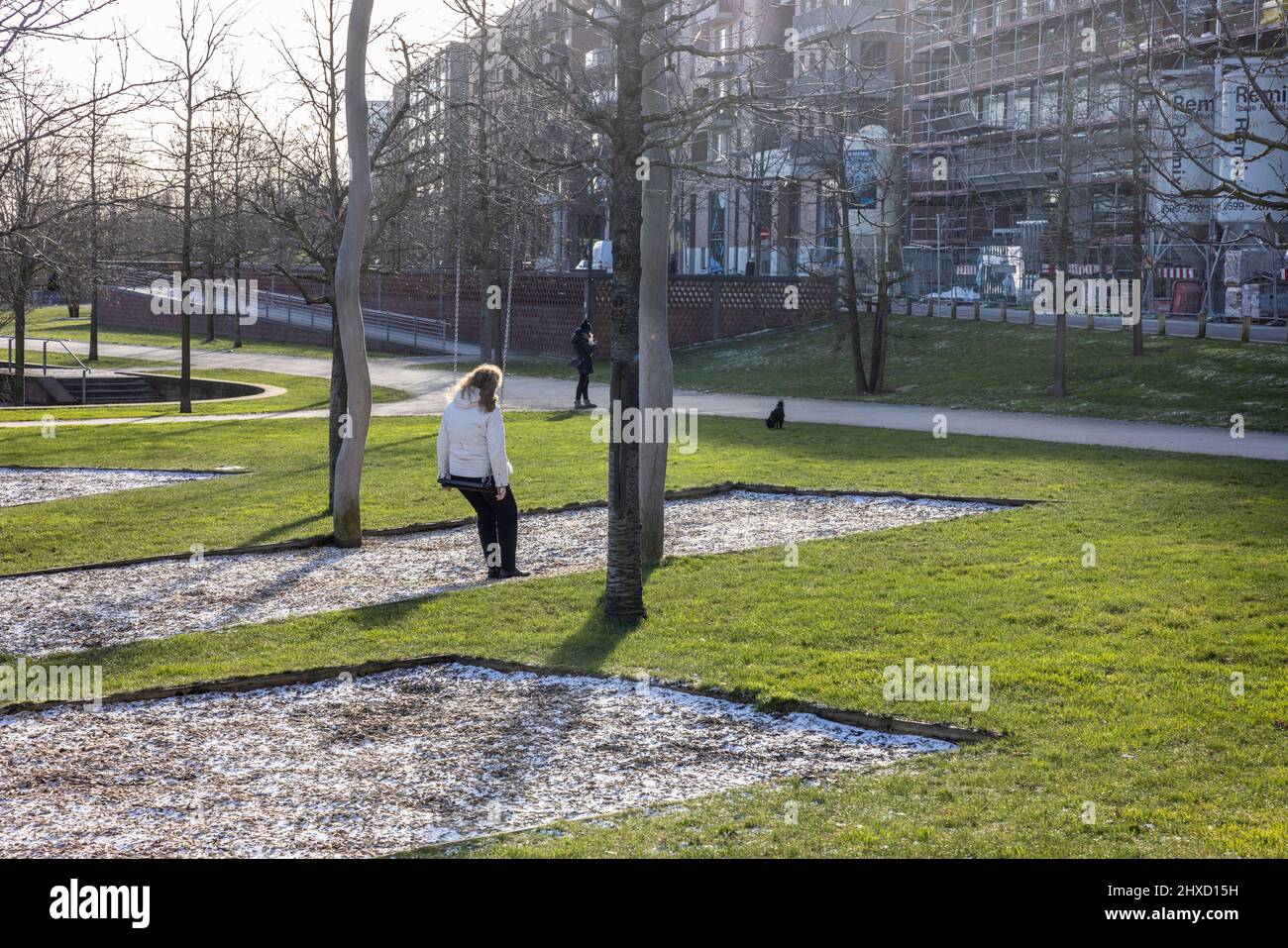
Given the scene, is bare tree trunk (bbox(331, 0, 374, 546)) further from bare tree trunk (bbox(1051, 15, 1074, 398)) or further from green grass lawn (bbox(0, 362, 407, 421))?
bare tree trunk (bbox(1051, 15, 1074, 398))

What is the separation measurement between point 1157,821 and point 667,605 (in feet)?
16.3

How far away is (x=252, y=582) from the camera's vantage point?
11109 mm

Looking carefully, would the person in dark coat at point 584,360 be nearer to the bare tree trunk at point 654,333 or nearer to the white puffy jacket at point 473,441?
the bare tree trunk at point 654,333

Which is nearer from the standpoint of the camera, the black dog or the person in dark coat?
the black dog

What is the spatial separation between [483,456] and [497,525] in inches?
22.5

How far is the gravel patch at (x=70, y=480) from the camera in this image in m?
16.1

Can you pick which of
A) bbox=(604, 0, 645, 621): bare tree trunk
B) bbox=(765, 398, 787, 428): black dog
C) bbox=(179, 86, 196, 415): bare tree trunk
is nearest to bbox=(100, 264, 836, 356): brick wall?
bbox=(179, 86, 196, 415): bare tree trunk

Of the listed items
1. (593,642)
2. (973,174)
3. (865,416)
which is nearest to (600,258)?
(973,174)

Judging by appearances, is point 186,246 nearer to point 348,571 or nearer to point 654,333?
point 348,571

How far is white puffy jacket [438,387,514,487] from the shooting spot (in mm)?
11016

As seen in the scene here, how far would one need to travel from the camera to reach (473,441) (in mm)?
11125

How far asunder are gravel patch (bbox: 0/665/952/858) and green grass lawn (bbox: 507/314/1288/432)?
16.5 meters

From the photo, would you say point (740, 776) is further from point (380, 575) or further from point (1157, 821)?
point (380, 575)

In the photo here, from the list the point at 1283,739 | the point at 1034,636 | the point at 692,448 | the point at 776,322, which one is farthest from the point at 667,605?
the point at 776,322
